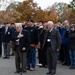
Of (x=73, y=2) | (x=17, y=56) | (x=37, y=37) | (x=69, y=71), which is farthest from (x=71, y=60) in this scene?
(x=73, y=2)

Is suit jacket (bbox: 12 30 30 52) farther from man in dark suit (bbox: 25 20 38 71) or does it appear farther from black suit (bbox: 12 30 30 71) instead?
man in dark suit (bbox: 25 20 38 71)

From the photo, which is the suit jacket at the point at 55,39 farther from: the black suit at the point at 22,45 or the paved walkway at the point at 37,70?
the paved walkway at the point at 37,70

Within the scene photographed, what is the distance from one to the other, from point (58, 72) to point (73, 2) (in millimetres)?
34775

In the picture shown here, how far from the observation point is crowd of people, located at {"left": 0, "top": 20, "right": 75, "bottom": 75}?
998 centimetres

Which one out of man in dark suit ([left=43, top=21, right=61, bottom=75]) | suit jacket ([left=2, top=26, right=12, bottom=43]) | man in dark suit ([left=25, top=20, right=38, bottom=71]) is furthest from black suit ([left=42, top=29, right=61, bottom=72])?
suit jacket ([left=2, top=26, right=12, bottom=43])

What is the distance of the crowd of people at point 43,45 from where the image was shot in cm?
998

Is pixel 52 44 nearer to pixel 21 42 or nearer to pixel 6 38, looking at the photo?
pixel 21 42

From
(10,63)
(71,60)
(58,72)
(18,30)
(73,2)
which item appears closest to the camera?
(18,30)

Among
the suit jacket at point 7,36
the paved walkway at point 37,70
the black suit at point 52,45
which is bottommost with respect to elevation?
the paved walkway at point 37,70

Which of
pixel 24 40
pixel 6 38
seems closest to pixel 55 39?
pixel 24 40

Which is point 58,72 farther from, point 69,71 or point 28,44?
point 28,44

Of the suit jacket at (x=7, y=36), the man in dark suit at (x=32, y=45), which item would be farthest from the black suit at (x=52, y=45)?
the suit jacket at (x=7, y=36)

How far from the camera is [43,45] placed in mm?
10344

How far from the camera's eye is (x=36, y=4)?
6431 cm
